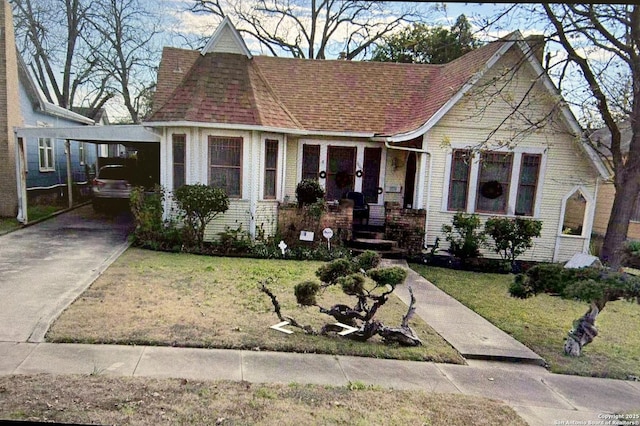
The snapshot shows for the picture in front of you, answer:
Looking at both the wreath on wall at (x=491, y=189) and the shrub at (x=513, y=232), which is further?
the wreath on wall at (x=491, y=189)

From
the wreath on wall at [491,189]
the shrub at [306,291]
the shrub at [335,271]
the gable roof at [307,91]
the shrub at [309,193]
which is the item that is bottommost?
the shrub at [306,291]

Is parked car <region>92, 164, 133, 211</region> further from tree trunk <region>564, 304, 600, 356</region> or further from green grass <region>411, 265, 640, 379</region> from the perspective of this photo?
tree trunk <region>564, 304, 600, 356</region>

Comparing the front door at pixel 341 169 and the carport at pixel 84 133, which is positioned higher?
the carport at pixel 84 133

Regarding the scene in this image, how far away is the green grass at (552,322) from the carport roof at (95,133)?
7487 millimetres

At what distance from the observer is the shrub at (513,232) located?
932 cm

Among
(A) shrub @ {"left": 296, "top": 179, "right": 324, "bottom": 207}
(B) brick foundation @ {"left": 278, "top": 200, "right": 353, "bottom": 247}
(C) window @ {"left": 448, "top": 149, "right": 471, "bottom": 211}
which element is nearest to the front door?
(A) shrub @ {"left": 296, "top": 179, "right": 324, "bottom": 207}

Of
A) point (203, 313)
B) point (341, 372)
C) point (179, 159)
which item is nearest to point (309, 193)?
point (179, 159)

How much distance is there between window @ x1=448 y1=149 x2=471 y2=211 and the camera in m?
9.95

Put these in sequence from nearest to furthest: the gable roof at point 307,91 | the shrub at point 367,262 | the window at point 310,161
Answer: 1. the shrub at point 367,262
2. the gable roof at point 307,91
3. the window at point 310,161

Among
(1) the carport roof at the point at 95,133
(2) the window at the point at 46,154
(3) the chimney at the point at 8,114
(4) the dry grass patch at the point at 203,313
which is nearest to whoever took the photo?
(4) the dry grass patch at the point at 203,313

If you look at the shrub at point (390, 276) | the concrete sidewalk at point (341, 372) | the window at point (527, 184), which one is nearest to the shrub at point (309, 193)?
the window at point (527, 184)

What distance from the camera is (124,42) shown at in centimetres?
821

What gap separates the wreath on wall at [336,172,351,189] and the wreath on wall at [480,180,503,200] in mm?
3471

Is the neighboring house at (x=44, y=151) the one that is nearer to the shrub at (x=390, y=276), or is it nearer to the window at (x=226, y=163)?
the window at (x=226, y=163)
